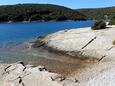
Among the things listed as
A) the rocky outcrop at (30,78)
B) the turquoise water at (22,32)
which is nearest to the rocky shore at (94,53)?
the rocky outcrop at (30,78)

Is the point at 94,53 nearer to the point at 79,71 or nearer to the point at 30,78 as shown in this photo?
the point at 79,71

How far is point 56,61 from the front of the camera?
1308 inches

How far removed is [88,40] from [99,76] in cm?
1743

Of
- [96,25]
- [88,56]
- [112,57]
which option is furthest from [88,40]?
[96,25]

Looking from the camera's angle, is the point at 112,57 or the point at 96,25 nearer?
the point at 112,57

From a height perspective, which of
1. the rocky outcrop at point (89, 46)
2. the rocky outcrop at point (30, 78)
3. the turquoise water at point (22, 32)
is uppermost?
the rocky outcrop at point (30, 78)

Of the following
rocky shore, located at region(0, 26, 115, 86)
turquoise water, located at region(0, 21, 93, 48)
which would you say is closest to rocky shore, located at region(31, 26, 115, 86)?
rocky shore, located at region(0, 26, 115, 86)

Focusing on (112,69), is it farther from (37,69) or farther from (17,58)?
(17,58)

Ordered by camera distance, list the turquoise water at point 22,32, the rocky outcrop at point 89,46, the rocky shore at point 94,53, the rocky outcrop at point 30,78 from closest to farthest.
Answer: the rocky outcrop at point 30,78, the rocky shore at point 94,53, the rocky outcrop at point 89,46, the turquoise water at point 22,32

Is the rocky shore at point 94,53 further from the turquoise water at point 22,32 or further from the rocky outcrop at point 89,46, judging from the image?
the turquoise water at point 22,32

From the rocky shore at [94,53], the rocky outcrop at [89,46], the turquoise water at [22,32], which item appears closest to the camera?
the rocky shore at [94,53]

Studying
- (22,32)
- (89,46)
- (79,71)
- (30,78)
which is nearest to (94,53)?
(89,46)

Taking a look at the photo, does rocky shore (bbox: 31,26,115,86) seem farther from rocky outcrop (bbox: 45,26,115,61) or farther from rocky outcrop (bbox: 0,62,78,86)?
rocky outcrop (bbox: 0,62,78,86)

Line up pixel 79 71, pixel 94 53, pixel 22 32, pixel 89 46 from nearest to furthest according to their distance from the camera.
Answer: pixel 79 71
pixel 94 53
pixel 89 46
pixel 22 32
